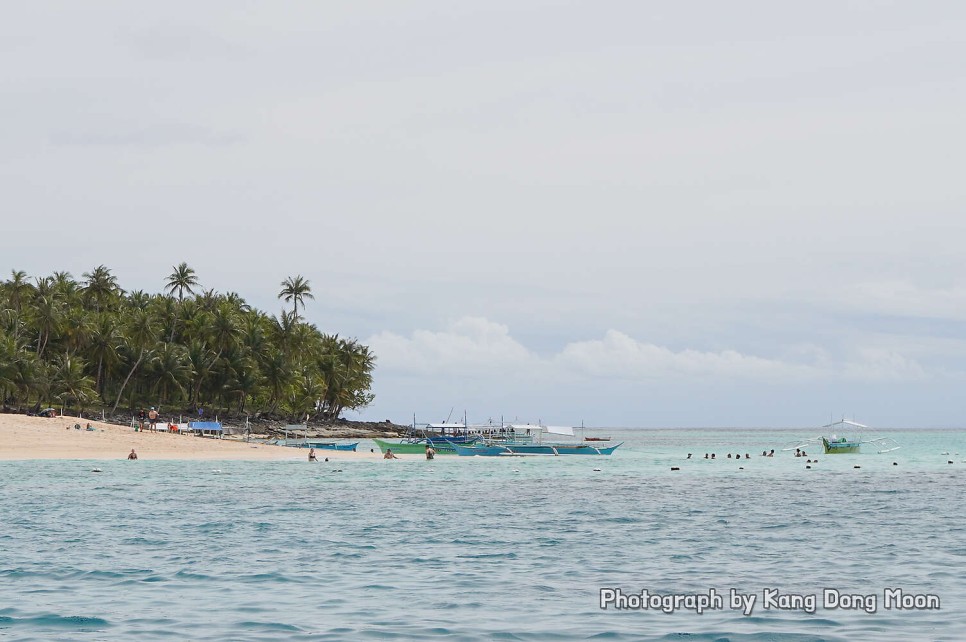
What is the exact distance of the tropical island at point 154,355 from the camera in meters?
122

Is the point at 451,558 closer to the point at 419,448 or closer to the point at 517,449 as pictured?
the point at 517,449

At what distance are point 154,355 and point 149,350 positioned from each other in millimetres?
1421

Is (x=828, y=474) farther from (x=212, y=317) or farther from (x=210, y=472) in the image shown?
(x=212, y=317)

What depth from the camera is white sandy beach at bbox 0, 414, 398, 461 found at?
258 feet

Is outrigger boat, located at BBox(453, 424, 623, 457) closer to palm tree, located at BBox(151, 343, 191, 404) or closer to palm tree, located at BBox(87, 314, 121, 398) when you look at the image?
palm tree, located at BBox(151, 343, 191, 404)

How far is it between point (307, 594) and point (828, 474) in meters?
58.0

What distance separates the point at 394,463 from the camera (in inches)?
3162

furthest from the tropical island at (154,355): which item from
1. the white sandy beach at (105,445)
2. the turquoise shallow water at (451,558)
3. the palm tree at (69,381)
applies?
the turquoise shallow water at (451,558)

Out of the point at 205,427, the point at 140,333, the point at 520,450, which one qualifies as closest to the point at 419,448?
the point at 520,450

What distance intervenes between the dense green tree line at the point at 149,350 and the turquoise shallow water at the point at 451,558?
232 ft

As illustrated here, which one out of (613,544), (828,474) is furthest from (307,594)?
(828,474)

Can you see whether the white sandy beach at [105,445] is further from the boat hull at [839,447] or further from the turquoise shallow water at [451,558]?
the boat hull at [839,447]

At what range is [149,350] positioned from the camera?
13225 cm

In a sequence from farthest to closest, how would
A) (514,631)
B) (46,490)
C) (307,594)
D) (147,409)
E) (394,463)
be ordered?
(147,409)
(394,463)
(46,490)
(307,594)
(514,631)
